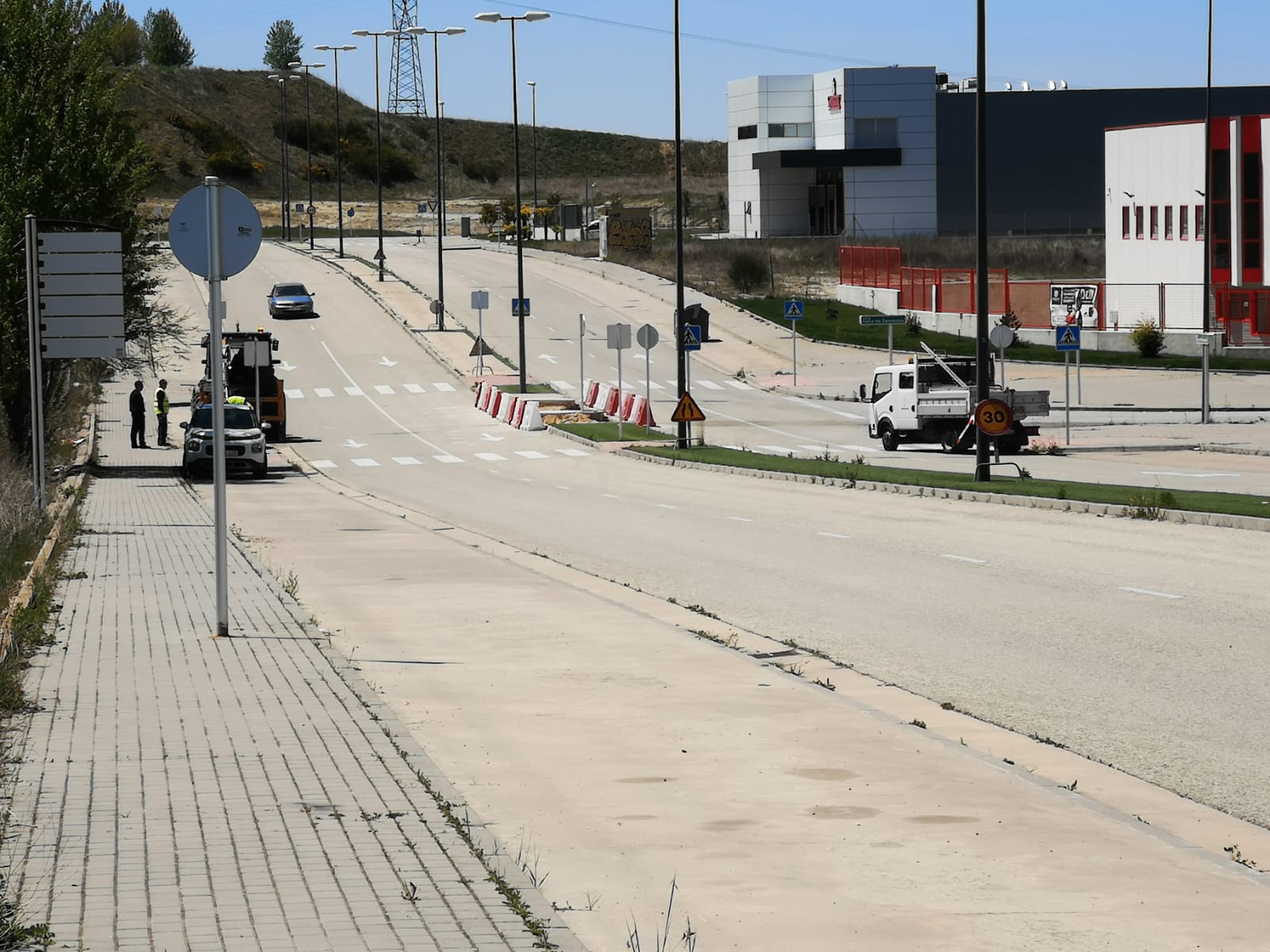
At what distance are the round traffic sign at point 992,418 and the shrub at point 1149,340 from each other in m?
34.2

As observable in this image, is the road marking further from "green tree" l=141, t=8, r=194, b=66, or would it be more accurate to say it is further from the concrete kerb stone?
"green tree" l=141, t=8, r=194, b=66

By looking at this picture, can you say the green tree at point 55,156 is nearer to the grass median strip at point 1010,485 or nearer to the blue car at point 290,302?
the grass median strip at point 1010,485

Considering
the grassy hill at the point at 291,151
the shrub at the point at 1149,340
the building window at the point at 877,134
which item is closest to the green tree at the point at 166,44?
the grassy hill at the point at 291,151

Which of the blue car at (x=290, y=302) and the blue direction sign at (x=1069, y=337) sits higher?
the blue car at (x=290, y=302)

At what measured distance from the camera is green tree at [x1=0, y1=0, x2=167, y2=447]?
115 ft

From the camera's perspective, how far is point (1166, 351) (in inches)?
2419

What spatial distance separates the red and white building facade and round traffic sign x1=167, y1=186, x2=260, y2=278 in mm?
49088

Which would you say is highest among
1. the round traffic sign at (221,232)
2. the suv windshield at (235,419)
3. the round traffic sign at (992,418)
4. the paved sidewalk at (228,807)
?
the round traffic sign at (221,232)

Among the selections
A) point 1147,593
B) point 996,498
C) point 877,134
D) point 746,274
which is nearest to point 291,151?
point 877,134

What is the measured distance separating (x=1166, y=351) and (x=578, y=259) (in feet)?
144

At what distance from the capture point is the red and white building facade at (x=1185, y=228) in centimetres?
6075

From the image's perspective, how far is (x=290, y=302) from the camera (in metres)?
76.6

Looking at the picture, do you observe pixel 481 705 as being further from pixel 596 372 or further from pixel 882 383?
pixel 596 372

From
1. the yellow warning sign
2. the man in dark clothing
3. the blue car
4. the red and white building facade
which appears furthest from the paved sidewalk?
the blue car
